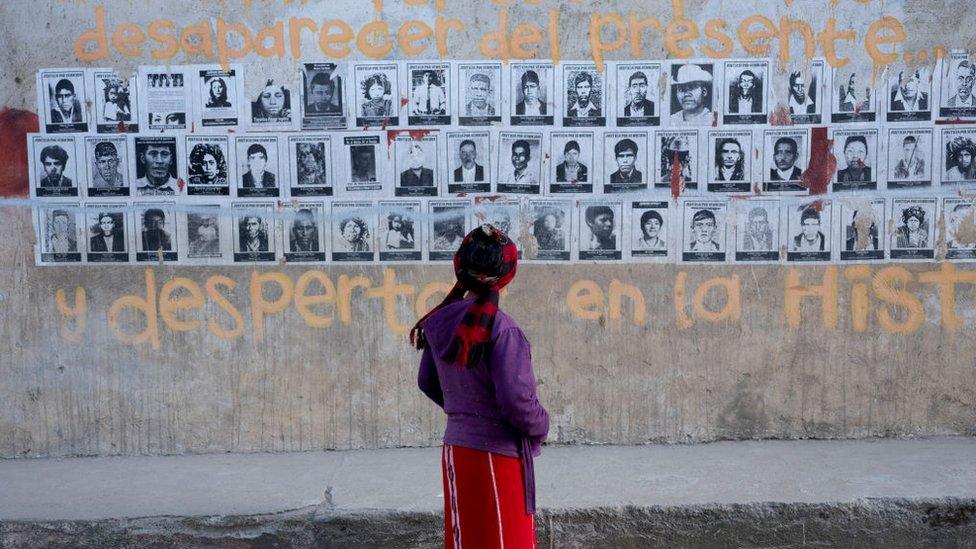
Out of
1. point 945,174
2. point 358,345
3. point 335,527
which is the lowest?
point 335,527

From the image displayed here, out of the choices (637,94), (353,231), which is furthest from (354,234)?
(637,94)

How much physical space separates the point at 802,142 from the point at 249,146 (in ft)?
9.95

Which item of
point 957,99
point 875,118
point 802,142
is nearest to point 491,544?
point 802,142

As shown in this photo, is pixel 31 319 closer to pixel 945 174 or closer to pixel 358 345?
pixel 358 345

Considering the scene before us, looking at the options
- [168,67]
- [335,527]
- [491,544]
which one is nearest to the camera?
[491,544]

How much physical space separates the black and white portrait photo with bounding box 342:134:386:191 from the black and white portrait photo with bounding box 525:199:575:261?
2.89 ft

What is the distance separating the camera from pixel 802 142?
4.75 metres

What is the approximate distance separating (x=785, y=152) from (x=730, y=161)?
1.00 feet

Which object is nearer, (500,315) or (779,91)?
(500,315)

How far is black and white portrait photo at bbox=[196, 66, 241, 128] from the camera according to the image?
4715 mm

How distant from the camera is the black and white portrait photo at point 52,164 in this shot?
15.5 feet

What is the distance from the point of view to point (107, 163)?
187 inches

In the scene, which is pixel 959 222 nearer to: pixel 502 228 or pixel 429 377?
pixel 502 228

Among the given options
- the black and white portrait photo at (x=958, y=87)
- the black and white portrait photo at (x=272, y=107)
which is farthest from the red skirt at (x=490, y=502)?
the black and white portrait photo at (x=958, y=87)
